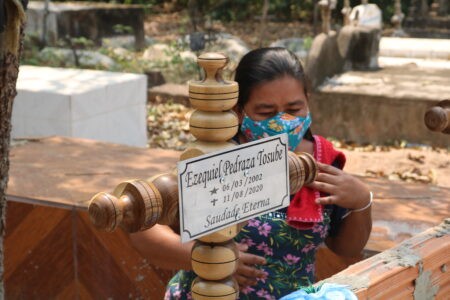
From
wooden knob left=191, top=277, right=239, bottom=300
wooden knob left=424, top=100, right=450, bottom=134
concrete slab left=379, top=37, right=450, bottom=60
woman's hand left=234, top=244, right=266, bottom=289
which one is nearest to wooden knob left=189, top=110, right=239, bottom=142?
wooden knob left=191, top=277, right=239, bottom=300

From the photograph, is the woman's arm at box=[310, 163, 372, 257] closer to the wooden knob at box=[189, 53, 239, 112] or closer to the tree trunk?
the wooden knob at box=[189, 53, 239, 112]

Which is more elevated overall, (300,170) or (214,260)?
(300,170)

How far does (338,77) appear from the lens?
10.1 meters

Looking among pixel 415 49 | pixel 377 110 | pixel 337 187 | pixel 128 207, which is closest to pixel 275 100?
pixel 337 187

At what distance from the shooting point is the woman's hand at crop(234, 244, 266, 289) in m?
2.02

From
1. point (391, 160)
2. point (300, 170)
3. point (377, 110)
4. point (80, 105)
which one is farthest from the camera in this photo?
point (377, 110)

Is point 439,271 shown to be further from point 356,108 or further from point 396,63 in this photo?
point 396,63

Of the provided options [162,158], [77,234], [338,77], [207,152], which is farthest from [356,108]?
[207,152]

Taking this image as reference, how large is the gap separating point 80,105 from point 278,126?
3.52m

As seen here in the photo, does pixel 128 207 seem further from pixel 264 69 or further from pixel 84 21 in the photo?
pixel 84 21

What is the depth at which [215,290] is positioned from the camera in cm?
170

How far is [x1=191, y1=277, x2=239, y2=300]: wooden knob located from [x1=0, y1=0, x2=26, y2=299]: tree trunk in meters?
1.07

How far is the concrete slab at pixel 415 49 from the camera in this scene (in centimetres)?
1183

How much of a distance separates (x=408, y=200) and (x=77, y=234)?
148 cm
